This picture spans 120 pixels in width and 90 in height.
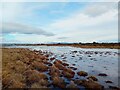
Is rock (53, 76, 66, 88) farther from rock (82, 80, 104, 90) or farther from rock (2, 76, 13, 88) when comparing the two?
rock (2, 76, 13, 88)

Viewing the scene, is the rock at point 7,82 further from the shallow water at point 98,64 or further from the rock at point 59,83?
the shallow water at point 98,64

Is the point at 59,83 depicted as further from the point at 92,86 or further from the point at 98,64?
the point at 98,64

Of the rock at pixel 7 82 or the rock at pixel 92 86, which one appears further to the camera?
the rock at pixel 92 86

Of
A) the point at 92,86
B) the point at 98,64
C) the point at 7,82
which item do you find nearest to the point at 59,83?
the point at 92,86

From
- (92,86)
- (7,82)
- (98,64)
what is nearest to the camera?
(92,86)

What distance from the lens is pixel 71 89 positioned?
16.8 metres

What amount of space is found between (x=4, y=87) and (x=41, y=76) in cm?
528

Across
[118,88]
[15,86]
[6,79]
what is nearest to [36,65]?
[6,79]

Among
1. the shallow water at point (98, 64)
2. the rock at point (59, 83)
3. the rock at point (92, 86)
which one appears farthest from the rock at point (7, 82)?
the shallow water at point (98, 64)

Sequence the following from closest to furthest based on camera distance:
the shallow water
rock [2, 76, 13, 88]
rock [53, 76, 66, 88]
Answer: rock [2, 76, 13, 88], rock [53, 76, 66, 88], the shallow water

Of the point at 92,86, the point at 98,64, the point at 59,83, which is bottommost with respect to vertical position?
the point at 92,86

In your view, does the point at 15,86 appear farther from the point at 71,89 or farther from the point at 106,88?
the point at 106,88

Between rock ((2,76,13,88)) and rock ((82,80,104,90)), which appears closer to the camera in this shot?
rock ((2,76,13,88))

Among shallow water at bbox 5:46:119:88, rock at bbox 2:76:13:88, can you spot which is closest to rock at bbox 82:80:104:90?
shallow water at bbox 5:46:119:88
